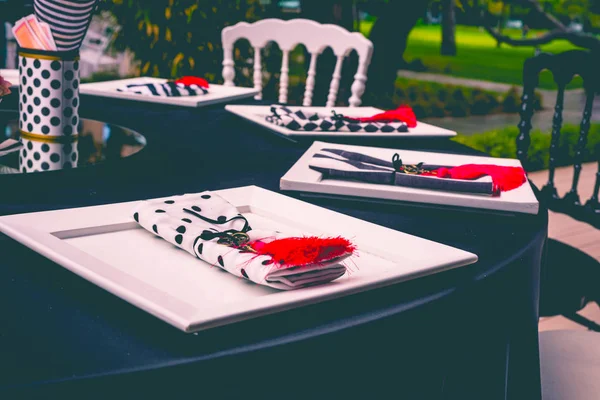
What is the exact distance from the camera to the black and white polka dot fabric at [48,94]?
1215 mm

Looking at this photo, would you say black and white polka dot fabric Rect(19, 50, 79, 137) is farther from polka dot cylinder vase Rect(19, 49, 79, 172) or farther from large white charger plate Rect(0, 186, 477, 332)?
large white charger plate Rect(0, 186, 477, 332)

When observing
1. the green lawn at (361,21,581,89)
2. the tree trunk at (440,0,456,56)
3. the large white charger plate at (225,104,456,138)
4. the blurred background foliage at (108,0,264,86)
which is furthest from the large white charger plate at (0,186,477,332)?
the tree trunk at (440,0,456,56)

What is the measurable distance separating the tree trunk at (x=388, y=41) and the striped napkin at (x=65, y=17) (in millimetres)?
4384

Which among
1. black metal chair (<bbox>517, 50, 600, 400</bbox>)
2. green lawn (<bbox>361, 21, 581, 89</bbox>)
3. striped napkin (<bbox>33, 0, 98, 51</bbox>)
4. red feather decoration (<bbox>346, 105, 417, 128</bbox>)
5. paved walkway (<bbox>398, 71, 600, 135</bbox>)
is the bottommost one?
green lawn (<bbox>361, 21, 581, 89</bbox>)

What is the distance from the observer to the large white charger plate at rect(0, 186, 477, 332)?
0.62 metres

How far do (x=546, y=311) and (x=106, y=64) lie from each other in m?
7.21

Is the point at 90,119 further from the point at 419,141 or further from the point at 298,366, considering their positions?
the point at 298,366

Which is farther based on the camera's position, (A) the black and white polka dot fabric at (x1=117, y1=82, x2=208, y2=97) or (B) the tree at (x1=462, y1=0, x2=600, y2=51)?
(B) the tree at (x1=462, y1=0, x2=600, y2=51)

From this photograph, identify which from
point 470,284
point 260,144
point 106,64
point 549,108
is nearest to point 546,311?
point 260,144

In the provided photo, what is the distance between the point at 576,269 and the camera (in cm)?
167

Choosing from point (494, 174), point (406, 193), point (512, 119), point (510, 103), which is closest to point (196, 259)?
point (406, 193)

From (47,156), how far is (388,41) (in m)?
4.68

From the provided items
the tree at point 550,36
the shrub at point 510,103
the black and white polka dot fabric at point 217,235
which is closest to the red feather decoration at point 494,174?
the black and white polka dot fabric at point 217,235

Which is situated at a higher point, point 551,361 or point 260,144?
point 260,144
